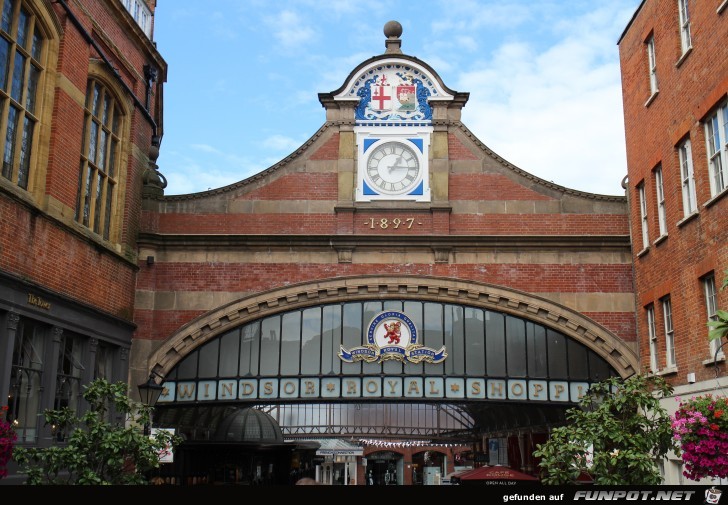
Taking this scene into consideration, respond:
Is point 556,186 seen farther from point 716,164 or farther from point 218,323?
point 218,323

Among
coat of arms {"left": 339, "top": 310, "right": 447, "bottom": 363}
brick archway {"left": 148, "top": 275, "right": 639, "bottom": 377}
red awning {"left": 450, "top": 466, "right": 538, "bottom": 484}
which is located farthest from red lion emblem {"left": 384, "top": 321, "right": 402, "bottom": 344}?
red awning {"left": 450, "top": 466, "right": 538, "bottom": 484}

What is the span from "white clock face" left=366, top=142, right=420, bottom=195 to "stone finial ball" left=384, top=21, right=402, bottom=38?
3.61m

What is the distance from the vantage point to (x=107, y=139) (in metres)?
21.9

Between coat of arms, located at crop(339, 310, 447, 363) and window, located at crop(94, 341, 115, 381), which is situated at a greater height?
coat of arms, located at crop(339, 310, 447, 363)

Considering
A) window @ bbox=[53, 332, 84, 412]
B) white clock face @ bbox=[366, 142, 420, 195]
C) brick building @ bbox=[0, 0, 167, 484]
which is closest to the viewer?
brick building @ bbox=[0, 0, 167, 484]

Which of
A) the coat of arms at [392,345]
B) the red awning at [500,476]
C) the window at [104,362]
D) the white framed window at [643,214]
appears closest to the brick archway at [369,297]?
the coat of arms at [392,345]

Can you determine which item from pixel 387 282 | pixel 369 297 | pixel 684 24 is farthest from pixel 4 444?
pixel 684 24

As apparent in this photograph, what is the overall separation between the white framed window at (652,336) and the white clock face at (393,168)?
7.17m

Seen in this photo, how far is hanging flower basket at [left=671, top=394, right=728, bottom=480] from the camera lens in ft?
38.6

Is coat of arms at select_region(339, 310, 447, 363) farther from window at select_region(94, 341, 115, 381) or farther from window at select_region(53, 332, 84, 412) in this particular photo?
window at select_region(53, 332, 84, 412)

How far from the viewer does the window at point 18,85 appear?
655 inches

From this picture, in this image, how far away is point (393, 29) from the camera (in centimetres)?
2488

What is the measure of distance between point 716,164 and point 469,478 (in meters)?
12.6

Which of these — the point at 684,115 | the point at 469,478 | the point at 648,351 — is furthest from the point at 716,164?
the point at 469,478
